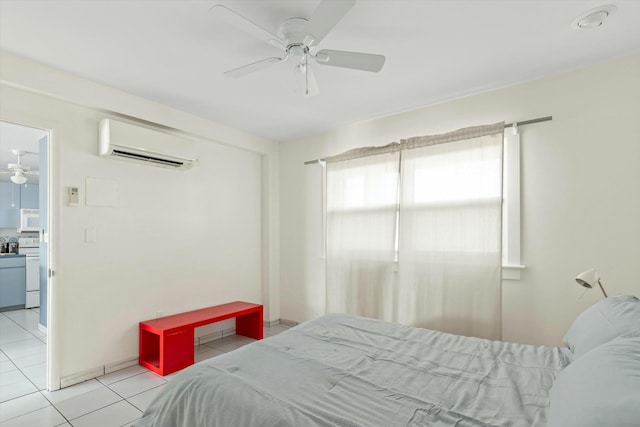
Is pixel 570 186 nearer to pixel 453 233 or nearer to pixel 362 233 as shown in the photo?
pixel 453 233

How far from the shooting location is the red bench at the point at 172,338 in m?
2.86

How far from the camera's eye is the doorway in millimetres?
3020

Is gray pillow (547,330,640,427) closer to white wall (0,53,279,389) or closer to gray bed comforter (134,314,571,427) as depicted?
gray bed comforter (134,314,571,427)

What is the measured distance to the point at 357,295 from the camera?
3.56m

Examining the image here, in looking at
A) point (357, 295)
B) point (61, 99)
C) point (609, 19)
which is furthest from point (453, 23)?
point (61, 99)

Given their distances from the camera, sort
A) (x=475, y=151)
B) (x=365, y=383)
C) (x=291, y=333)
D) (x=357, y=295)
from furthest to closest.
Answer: (x=357, y=295), (x=475, y=151), (x=291, y=333), (x=365, y=383)

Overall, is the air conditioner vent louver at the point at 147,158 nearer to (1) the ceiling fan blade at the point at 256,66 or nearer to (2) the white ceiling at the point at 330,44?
(2) the white ceiling at the point at 330,44

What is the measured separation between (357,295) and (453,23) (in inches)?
105

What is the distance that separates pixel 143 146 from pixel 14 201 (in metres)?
5.03

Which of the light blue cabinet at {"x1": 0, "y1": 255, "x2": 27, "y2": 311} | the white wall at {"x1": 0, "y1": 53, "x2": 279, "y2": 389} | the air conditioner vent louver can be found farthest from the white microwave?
the air conditioner vent louver

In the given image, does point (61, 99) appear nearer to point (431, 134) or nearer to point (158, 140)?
point (158, 140)

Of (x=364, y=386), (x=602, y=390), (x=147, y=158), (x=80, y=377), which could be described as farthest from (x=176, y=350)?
(x=602, y=390)

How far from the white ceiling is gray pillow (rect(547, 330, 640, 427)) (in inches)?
71.8

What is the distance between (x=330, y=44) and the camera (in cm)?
220
